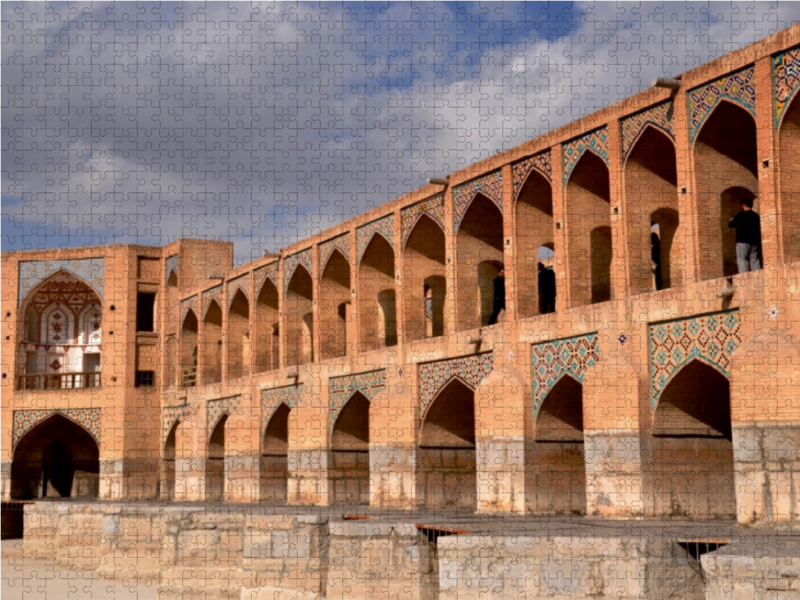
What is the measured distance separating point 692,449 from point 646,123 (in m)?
4.16

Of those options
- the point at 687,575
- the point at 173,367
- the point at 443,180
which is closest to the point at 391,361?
the point at 443,180

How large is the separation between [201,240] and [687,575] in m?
22.3

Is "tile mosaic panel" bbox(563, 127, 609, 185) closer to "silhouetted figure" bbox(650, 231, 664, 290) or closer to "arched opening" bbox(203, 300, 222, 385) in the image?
"silhouetted figure" bbox(650, 231, 664, 290)

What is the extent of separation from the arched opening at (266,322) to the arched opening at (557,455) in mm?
10286

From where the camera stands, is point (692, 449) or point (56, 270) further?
point (56, 270)

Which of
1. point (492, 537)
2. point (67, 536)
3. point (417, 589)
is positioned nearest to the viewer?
point (492, 537)

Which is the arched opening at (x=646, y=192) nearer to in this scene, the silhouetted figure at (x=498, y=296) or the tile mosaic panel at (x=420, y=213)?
the silhouetted figure at (x=498, y=296)

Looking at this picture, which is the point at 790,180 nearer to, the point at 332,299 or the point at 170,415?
the point at 332,299

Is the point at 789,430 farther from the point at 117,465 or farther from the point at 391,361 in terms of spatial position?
the point at 117,465

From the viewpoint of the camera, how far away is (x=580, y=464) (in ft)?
53.1

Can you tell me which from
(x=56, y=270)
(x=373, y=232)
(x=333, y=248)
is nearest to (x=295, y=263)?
(x=333, y=248)

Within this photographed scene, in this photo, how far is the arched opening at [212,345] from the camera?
28078mm

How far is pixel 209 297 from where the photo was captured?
27953 millimetres

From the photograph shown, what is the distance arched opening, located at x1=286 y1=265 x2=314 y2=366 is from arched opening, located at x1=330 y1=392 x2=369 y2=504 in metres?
2.66
